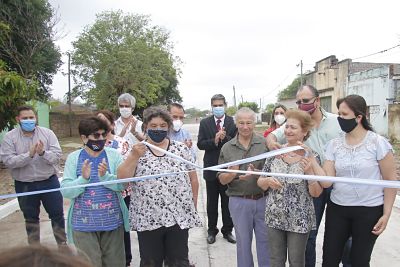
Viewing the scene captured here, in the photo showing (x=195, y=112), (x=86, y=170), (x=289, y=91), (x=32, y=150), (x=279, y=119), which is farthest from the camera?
(x=195, y=112)

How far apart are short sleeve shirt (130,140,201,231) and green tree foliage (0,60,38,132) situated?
4700 millimetres

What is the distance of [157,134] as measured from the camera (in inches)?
122

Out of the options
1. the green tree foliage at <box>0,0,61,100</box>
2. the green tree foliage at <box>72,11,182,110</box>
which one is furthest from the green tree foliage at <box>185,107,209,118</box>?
the green tree foliage at <box>0,0,61,100</box>

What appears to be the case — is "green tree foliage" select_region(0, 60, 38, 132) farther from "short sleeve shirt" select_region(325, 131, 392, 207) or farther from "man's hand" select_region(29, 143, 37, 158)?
"short sleeve shirt" select_region(325, 131, 392, 207)

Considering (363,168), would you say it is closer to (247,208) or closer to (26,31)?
(247,208)

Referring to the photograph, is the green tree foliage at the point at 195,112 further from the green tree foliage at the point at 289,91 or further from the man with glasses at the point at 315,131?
the man with glasses at the point at 315,131

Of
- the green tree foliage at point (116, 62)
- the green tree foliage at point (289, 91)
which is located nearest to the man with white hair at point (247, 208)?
the green tree foliage at point (116, 62)

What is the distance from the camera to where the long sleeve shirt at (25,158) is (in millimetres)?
4176

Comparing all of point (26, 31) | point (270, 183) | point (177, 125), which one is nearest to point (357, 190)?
point (270, 183)

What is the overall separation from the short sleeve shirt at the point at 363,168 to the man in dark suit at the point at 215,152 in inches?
81.5

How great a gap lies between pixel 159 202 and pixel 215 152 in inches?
81.7

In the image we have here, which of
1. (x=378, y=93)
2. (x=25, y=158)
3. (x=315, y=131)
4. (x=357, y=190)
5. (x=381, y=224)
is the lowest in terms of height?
(x=381, y=224)

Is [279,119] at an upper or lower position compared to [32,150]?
upper

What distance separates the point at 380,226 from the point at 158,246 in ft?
5.72
